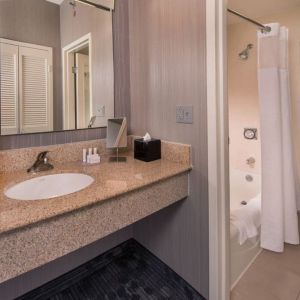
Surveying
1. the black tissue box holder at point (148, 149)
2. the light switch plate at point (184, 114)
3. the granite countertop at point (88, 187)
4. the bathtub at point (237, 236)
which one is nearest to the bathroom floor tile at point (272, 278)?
the bathtub at point (237, 236)

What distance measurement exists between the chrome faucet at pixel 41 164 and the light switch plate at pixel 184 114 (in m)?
0.82

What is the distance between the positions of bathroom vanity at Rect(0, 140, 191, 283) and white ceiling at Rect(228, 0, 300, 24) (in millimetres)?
1625

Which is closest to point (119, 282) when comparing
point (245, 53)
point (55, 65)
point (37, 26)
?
point (55, 65)

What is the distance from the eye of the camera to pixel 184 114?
1.36 m

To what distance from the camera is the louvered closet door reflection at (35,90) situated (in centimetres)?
131

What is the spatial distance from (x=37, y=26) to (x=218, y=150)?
1269 millimetres

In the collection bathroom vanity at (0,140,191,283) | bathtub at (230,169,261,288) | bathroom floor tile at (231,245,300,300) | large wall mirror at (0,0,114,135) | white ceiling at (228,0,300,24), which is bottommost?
bathroom floor tile at (231,245,300,300)

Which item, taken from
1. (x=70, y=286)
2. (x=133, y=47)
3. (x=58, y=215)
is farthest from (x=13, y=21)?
(x=70, y=286)

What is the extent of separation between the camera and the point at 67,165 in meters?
1.42

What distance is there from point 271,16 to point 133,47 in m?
1.63

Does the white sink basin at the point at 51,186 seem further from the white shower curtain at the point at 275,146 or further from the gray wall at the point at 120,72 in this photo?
the white shower curtain at the point at 275,146

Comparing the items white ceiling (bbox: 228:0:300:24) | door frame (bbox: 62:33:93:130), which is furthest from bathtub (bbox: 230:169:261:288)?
white ceiling (bbox: 228:0:300:24)

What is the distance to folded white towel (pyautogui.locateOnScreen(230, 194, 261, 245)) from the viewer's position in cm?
171

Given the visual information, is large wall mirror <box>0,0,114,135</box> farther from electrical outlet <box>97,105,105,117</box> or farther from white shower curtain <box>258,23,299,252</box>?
white shower curtain <box>258,23,299,252</box>
